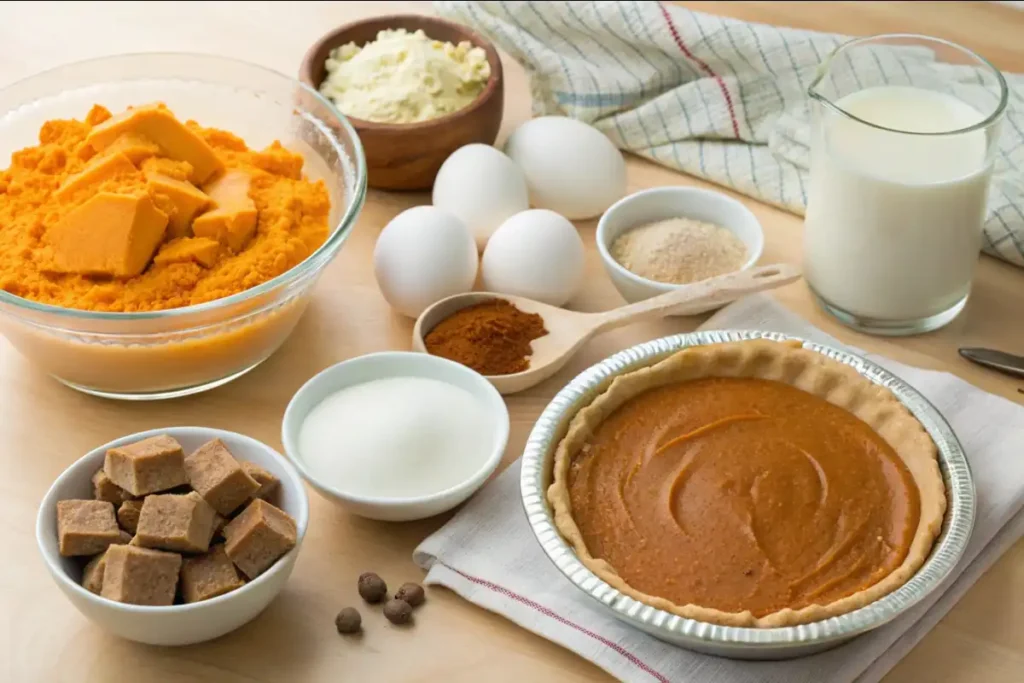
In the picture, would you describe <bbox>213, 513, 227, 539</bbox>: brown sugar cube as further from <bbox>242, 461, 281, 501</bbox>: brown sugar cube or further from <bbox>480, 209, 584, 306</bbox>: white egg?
<bbox>480, 209, 584, 306</bbox>: white egg

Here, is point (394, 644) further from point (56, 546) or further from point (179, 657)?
point (56, 546)

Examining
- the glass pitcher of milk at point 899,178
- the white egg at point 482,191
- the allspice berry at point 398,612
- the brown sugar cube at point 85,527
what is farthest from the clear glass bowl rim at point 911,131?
the brown sugar cube at point 85,527

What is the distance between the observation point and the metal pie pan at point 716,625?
1420mm

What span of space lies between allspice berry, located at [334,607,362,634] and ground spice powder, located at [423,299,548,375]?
1.57 feet

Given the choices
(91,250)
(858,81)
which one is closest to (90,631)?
(91,250)

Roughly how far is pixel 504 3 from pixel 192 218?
97 centimetres

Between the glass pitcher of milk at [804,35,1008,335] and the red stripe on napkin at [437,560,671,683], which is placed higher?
the glass pitcher of milk at [804,35,1008,335]

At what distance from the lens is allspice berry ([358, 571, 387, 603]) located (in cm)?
163

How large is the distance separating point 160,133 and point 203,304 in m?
0.37

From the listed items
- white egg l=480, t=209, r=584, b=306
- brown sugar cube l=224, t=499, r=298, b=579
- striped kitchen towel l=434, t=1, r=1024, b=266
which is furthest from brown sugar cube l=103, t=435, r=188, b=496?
striped kitchen towel l=434, t=1, r=1024, b=266

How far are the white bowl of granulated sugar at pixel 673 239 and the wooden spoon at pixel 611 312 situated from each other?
0.04 meters

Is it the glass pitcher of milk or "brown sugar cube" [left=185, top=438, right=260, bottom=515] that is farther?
the glass pitcher of milk

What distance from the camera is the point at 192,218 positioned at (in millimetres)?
1934

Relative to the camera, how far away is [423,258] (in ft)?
6.62
